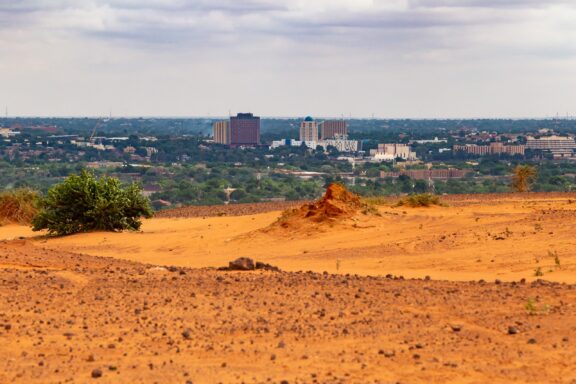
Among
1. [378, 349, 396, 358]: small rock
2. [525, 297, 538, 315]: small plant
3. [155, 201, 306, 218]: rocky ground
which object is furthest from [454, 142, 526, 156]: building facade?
[378, 349, 396, 358]: small rock

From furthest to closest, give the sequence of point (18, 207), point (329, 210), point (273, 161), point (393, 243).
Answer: point (273, 161)
point (18, 207)
point (329, 210)
point (393, 243)

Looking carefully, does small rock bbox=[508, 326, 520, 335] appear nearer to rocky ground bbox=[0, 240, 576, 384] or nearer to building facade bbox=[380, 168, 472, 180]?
rocky ground bbox=[0, 240, 576, 384]

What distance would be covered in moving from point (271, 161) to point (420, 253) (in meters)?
137

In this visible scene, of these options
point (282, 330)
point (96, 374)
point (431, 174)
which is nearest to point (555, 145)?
point (431, 174)

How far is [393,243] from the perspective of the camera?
2150 centimetres

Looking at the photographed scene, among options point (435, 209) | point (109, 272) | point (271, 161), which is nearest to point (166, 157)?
point (271, 161)

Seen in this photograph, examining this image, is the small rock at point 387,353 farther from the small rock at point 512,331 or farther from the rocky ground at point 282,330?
the small rock at point 512,331

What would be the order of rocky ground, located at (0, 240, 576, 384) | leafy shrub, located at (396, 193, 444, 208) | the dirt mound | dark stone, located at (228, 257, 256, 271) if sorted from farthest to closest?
leafy shrub, located at (396, 193, 444, 208) < the dirt mound < dark stone, located at (228, 257, 256, 271) < rocky ground, located at (0, 240, 576, 384)

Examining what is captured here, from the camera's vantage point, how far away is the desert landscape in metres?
10.8

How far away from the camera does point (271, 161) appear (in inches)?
6186

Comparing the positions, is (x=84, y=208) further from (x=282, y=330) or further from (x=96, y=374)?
(x=96, y=374)

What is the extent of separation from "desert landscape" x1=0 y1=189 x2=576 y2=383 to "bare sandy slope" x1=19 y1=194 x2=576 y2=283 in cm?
9

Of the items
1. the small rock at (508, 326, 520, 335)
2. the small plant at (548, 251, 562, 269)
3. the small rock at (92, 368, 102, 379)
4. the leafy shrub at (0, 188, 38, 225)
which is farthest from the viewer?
the leafy shrub at (0, 188, 38, 225)

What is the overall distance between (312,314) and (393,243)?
28.5 ft
